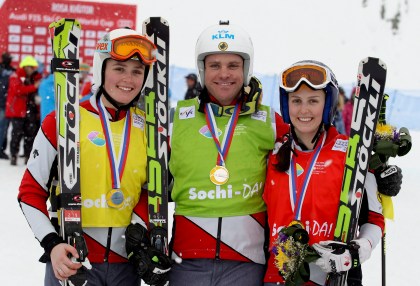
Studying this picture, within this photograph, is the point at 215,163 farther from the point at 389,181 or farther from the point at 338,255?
the point at 389,181

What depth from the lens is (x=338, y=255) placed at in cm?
294

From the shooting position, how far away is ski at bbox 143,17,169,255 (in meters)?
3.28

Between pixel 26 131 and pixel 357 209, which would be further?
pixel 26 131

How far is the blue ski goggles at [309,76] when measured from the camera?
315cm

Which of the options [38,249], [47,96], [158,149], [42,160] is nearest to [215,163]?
[158,149]

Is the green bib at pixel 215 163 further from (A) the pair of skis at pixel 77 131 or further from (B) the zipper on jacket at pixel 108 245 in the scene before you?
(B) the zipper on jacket at pixel 108 245

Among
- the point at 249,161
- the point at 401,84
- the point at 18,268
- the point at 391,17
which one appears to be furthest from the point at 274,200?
the point at 391,17

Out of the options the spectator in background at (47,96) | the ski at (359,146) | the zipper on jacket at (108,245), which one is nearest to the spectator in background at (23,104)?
the spectator in background at (47,96)

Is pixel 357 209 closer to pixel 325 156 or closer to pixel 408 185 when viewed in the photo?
pixel 325 156

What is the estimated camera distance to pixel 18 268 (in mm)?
5922

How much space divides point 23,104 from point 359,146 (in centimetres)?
937

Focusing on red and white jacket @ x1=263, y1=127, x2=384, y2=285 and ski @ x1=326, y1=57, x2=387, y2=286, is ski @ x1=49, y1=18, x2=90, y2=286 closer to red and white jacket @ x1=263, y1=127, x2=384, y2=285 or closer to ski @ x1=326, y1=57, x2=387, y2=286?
red and white jacket @ x1=263, y1=127, x2=384, y2=285

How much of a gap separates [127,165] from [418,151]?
1609 centimetres

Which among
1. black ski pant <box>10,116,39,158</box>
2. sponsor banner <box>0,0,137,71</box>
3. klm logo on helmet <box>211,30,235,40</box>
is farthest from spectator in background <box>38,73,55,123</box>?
klm logo on helmet <box>211,30,235,40</box>
